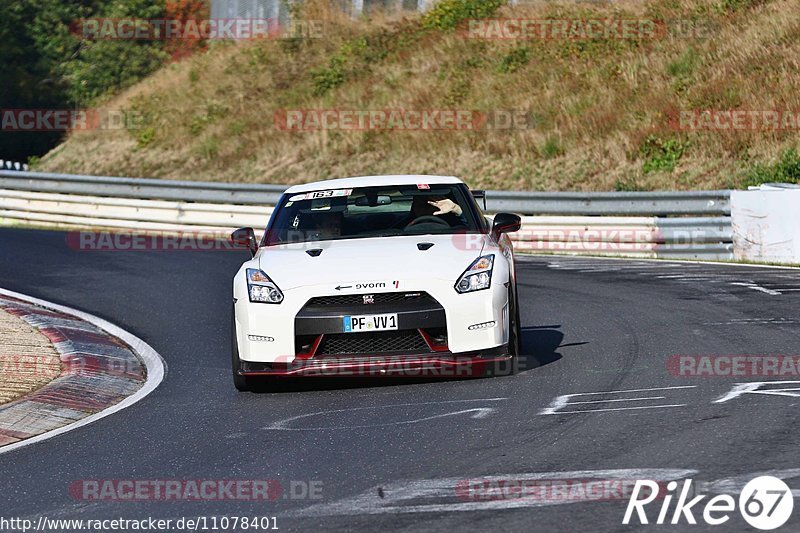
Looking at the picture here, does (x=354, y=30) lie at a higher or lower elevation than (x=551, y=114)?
higher

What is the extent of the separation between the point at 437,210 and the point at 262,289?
1746 mm

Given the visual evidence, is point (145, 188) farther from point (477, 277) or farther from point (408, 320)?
point (408, 320)

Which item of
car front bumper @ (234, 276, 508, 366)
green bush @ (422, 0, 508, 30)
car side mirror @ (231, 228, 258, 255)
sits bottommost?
car front bumper @ (234, 276, 508, 366)

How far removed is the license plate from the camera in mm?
8617

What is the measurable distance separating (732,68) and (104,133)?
16.5 m

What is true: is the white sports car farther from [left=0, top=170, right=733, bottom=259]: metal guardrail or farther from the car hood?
[left=0, top=170, right=733, bottom=259]: metal guardrail

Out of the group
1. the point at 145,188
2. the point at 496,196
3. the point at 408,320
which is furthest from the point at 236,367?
the point at 145,188

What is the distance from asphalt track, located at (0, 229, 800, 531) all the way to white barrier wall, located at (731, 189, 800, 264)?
3769 millimetres

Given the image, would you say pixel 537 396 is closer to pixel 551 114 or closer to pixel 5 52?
pixel 551 114

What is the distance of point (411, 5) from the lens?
35062mm

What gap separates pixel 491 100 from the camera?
96.7 ft

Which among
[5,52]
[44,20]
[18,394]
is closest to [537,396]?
[18,394]
